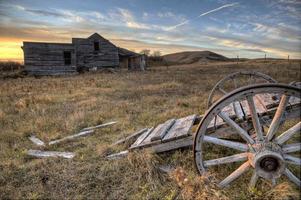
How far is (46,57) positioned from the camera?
26.1 meters

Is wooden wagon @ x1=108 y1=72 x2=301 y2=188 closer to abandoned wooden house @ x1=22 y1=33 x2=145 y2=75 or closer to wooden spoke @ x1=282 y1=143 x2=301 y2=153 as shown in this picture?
wooden spoke @ x1=282 y1=143 x2=301 y2=153

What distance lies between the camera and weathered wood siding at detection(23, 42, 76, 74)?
83.8 ft

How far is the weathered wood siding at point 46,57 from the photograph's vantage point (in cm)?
2553

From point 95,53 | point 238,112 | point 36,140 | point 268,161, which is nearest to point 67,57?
point 95,53

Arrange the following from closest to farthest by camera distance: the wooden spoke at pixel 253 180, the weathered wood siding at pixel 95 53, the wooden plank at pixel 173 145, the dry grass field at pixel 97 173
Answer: the wooden spoke at pixel 253 180, the dry grass field at pixel 97 173, the wooden plank at pixel 173 145, the weathered wood siding at pixel 95 53

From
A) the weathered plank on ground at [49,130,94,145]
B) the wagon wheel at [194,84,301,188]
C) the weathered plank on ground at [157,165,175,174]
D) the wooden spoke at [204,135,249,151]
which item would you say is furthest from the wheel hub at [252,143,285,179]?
the weathered plank on ground at [49,130,94,145]

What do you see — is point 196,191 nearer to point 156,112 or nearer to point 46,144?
point 46,144

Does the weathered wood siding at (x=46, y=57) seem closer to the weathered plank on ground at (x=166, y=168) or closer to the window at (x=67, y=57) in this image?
the window at (x=67, y=57)

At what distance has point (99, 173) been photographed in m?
3.92

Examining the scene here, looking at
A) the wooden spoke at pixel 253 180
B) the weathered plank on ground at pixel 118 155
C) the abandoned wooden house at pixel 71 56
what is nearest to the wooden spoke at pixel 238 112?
the wooden spoke at pixel 253 180

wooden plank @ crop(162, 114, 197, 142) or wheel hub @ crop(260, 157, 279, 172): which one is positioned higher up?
wooden plank @ crop(162, 114, 197, 142)

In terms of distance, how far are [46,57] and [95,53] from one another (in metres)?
5.29

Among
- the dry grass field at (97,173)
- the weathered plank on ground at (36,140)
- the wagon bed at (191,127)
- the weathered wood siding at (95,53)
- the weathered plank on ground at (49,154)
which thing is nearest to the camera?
the dry grass field at (97,173)

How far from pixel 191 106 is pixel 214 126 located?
15.6 ft
